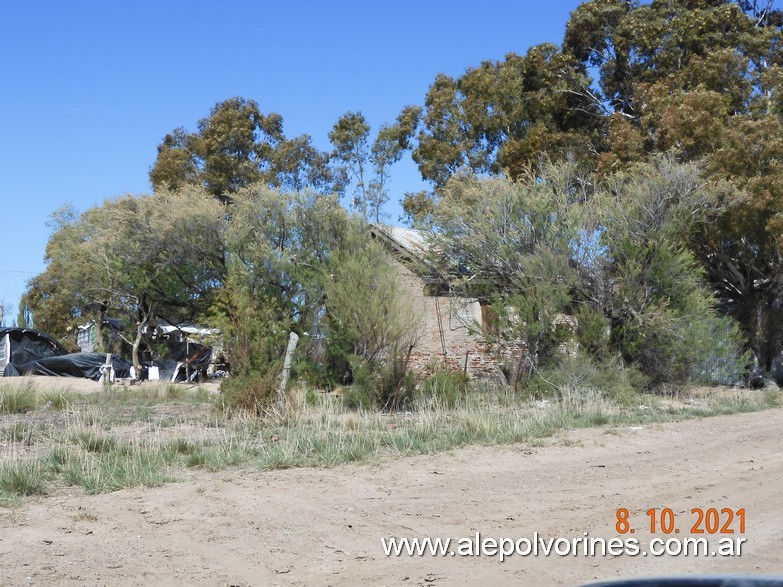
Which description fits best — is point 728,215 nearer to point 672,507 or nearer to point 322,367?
point 322,367

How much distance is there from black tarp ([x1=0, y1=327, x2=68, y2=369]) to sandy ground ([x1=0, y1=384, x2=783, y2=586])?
78.4 ft

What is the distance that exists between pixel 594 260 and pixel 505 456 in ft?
34.2

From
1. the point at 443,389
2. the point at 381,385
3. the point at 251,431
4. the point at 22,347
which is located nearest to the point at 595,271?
the point at 443,389

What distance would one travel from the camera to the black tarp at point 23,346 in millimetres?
30781

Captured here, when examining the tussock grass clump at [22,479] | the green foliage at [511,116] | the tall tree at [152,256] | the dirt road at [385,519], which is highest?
the green foliage at [511,116]

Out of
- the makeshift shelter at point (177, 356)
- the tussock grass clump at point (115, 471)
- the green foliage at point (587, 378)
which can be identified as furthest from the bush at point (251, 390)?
the makeshift shelter at point (177, 356)

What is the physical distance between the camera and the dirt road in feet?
22.0

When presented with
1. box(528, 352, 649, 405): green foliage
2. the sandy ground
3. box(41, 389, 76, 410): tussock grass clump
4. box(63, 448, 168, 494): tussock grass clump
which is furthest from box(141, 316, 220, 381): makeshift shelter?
the sandy ground

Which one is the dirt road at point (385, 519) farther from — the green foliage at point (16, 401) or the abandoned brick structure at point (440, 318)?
the abandoned brick structure at point (440, 318)

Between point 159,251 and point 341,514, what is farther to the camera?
point 159,251

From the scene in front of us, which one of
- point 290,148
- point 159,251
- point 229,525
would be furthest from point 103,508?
point 290,148

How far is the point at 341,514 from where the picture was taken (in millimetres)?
8297

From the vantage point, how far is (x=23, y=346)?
1243 inches

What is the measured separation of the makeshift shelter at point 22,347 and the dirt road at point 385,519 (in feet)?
79.1
